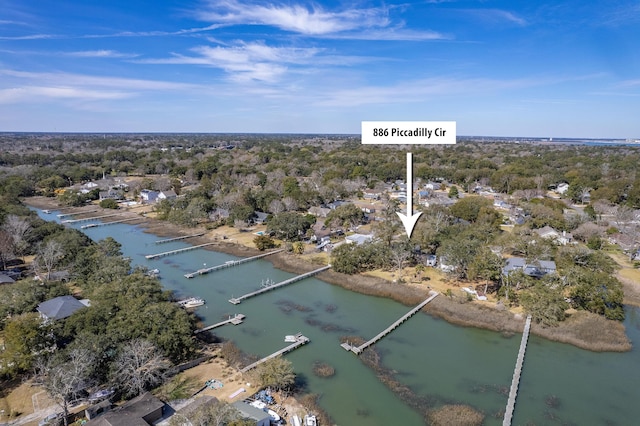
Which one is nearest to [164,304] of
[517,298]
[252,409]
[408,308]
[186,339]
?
[186,339]

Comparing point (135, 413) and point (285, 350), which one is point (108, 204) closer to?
point (285, 350)

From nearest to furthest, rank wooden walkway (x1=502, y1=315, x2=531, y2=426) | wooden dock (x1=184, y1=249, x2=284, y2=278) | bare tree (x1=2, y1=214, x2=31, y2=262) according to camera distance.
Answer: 1. wooden walkway (x1=502, y1=315, x2=531, y2=426)
2. wooden dock (x1=184, y1=249, x2=284, y2=278)
3. bare tree (x1=2, y1=214, x2=31, y2=262)

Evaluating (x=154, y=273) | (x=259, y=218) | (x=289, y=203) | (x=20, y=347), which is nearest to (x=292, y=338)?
(x=20, y=347)

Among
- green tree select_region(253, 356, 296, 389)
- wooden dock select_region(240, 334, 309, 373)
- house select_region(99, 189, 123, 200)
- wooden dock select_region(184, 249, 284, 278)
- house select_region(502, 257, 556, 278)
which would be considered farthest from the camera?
house select_region(99, 189, 123, 200)

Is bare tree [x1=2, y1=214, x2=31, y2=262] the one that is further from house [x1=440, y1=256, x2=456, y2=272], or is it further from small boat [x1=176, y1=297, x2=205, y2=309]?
house [x1=440, y1=256, x2=456, y2=272]

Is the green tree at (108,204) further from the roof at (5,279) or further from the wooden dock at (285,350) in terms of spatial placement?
the wooden dock at (285,350)

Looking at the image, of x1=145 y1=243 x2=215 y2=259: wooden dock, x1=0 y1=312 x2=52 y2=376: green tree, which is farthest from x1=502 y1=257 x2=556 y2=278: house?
x1=145 y1=243 x2=215 y2=259: wooden dock
